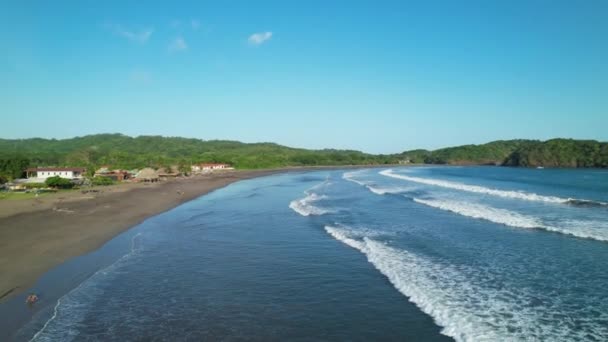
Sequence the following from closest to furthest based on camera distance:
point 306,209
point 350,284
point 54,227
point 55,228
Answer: point 350,284
point 55,228
point 54,227
point 306,209

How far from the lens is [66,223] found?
22828 mm

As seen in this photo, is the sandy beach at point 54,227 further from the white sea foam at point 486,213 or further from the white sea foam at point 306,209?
the white sea foam at point 486,213

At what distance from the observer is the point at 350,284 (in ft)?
41.2

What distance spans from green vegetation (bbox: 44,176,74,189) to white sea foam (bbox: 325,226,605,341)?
4247 cm

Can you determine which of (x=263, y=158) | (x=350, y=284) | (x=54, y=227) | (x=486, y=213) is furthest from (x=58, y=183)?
(x=263, y=158)

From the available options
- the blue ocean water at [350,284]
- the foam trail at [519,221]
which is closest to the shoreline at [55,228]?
the blue ocean water at [350,284]

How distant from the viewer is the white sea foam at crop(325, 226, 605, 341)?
8995mm

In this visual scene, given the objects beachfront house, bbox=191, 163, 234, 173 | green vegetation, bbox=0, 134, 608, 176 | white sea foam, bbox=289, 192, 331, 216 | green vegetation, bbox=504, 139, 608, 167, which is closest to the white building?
green vegetation, bbox=0, 134, 608, 176

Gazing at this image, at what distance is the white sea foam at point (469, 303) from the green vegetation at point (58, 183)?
1672 inches

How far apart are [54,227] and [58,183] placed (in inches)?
1060

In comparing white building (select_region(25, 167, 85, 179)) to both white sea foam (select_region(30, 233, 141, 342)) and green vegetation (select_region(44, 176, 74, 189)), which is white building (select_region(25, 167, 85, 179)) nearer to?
green vegetation (select_region(44, 176, 74, 189))

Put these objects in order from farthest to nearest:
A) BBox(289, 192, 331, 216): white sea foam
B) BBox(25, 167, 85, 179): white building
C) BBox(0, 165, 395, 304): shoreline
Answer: BBox(25, 167, 85, 179): white building → BBox(289, 192, 331, 216): white sea foam → BBox(0, 165, 395, 304): shoreline

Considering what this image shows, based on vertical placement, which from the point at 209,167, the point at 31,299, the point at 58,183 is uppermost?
the point at 209,167

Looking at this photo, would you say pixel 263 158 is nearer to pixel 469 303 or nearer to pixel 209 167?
pixel 209 167
